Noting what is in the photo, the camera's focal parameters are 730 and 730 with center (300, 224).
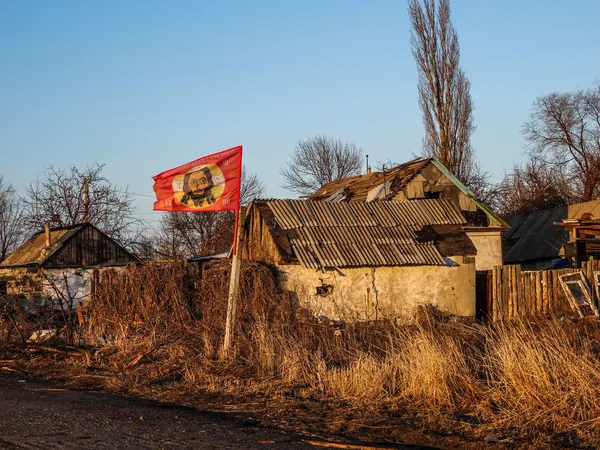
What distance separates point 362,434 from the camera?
743 cm

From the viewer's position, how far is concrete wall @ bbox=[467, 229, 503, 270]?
2667cm

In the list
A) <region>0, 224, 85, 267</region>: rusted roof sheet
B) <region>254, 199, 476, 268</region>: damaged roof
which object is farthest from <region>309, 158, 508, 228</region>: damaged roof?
<region>0, 224, 85, 267</region>: rusted roof sheet

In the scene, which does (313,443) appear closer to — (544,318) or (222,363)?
(222,363)

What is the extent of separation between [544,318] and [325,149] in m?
43.6

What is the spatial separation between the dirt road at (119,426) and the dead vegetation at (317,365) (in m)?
0.68

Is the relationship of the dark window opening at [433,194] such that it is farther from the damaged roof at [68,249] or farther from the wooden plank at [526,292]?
the damaged roof at [68,249]

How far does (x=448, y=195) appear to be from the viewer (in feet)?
90.1

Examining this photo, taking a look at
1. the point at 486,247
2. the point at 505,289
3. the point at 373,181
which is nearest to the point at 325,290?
the point at 505,289

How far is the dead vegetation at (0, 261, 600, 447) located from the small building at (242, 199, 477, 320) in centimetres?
101

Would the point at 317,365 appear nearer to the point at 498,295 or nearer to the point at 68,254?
the point at 498,295

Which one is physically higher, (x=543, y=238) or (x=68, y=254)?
(x=543, y=238)

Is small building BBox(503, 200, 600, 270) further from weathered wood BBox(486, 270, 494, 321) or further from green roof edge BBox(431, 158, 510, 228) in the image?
weathered wood BBox(486, 270, 494, 321)

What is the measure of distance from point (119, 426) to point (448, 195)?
2146 cm

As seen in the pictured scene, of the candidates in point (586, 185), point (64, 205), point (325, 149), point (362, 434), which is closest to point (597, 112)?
point (586, 185)
